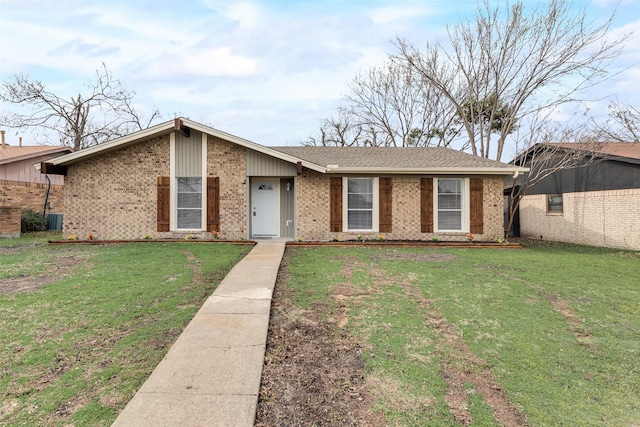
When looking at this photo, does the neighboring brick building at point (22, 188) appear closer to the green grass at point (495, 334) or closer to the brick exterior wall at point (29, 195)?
the brick exterior wall at point (29, 195)

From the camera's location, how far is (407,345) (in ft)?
11.1

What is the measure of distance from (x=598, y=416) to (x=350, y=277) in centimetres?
389

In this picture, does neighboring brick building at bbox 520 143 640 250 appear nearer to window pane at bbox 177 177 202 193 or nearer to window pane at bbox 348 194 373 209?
window pane at bbox 348 194 373 209

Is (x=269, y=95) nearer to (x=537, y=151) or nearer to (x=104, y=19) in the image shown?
(x=104, y=19)

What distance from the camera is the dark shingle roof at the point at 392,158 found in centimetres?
1040

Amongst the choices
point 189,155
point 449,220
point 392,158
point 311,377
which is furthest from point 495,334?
point 189,155

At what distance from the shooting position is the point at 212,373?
2762 mm

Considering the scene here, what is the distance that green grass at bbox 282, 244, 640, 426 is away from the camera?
250 centimetres

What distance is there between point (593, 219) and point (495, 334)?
11785 millimetres

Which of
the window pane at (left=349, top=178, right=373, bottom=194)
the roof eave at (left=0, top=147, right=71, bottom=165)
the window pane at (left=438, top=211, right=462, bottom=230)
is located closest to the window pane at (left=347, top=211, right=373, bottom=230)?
the window pane at (left=349, top=178, right=373, bottom=194)

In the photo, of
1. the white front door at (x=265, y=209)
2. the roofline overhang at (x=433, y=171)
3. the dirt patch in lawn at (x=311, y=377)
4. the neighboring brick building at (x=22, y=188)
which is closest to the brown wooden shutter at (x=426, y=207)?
the roofline overhang at (x=433, y=171)

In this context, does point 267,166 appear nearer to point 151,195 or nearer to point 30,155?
point 151,195

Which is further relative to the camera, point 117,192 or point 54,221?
point 54,221

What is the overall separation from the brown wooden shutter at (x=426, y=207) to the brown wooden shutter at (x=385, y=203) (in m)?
1.03
